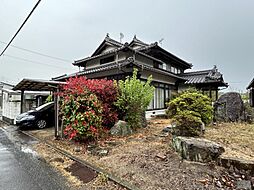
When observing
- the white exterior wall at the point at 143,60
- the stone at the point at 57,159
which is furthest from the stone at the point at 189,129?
the white exterior wall at the point at 143,60

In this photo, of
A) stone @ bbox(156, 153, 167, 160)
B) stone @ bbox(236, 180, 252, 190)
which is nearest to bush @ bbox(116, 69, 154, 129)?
stone @ bbox(156, 153, 167, 160)

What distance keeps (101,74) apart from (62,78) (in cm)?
504

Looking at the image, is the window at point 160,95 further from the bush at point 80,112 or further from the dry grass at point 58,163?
the dry grass at point 58,163

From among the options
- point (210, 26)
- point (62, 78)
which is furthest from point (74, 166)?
point (210, 26)

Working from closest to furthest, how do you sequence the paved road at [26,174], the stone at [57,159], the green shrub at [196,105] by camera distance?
1. the paved road at [26,174]
2. the stone at [57,159]
3. the green shrub at [196,105]

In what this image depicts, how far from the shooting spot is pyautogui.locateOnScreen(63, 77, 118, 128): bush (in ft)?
22.9

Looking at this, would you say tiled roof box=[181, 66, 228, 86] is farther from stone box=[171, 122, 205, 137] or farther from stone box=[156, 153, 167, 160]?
stone box=[156, 153, 167, 160]

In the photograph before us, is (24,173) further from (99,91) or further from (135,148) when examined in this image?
(99,91)

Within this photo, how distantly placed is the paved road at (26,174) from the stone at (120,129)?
3.12 metres

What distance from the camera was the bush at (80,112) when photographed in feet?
20.5

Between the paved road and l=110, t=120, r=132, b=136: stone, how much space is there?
3120 millimetres

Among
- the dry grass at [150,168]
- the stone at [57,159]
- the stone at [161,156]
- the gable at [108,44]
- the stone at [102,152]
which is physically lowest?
the stone at [57,159]

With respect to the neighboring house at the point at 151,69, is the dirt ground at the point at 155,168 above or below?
below

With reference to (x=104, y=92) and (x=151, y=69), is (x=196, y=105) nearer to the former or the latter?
(x=104, y=92)
